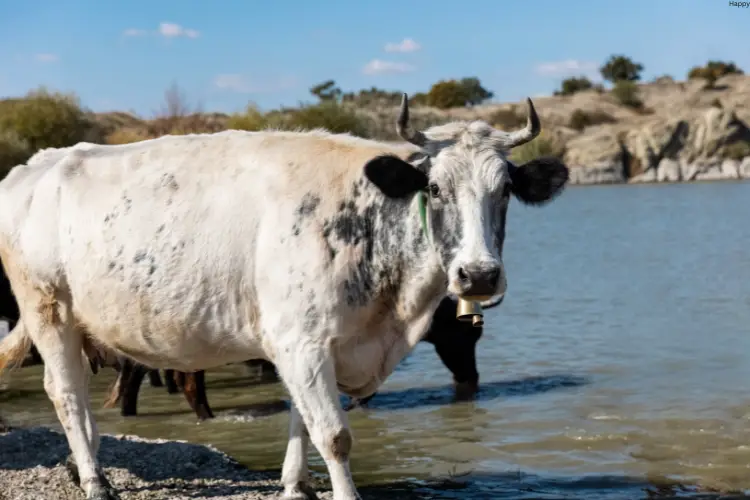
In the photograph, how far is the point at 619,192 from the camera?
2335 inches

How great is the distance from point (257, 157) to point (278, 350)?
1.23 metres

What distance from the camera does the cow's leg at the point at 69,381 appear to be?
7.30 meters

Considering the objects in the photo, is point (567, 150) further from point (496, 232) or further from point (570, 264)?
point (496, 232)

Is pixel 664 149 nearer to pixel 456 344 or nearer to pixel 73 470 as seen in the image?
pixel 456 344

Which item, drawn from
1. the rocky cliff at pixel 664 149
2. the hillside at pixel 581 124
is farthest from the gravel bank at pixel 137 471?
the rocky cliff at pixel 664 149

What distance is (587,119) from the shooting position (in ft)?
302

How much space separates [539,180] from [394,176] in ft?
3.00

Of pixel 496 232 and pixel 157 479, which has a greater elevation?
pixel 496 232

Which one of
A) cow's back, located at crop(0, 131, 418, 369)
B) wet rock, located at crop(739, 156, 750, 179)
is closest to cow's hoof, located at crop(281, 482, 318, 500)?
cow's back, located at crop(0, 131, 418, 369)

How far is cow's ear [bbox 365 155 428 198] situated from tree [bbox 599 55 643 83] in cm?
11427

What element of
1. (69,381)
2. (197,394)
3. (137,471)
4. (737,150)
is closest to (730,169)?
(737,150)

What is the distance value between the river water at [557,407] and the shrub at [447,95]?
87.9 meters

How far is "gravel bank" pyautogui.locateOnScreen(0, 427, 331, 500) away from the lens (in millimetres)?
7645

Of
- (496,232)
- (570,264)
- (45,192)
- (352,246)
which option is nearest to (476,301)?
(496,232)
